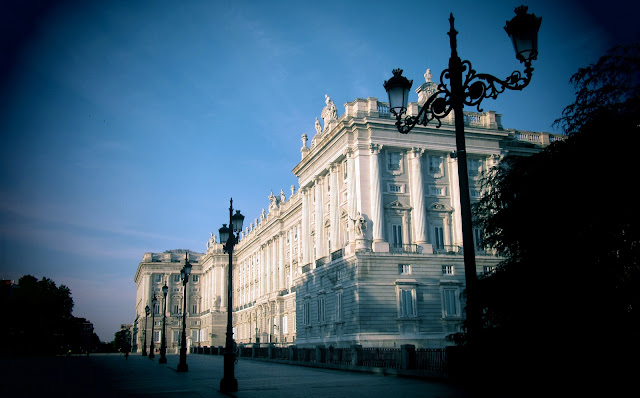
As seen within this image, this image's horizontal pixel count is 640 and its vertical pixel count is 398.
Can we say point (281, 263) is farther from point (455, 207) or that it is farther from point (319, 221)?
point (455, 207)

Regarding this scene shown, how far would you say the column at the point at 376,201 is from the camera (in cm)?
4025

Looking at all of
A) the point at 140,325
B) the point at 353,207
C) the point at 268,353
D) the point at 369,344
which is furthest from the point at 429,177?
the point at 140,325

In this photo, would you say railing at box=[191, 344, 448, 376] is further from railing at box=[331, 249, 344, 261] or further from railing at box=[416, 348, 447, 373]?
railing at box=[331, 249, 344, 261]

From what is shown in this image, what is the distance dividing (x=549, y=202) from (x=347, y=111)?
90.1 feet

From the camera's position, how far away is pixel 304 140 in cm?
5662

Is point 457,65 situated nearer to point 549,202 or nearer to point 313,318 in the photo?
point 549,202

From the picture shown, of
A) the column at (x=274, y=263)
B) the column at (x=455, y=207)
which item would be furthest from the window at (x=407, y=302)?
the column at (x=274, y=263)

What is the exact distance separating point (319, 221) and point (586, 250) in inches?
1307

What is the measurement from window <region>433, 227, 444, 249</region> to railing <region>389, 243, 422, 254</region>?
2.22 meters

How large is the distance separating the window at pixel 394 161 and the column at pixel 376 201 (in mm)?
1400

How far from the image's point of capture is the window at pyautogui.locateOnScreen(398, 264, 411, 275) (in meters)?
40.4

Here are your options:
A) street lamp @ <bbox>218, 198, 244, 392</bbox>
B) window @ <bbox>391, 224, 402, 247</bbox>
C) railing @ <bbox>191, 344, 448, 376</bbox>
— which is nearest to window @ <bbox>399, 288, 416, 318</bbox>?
window @ <bbox>391, 224, 402, 247</bbox>

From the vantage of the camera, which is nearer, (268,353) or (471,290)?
(471,290)

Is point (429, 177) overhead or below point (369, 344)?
overhead
